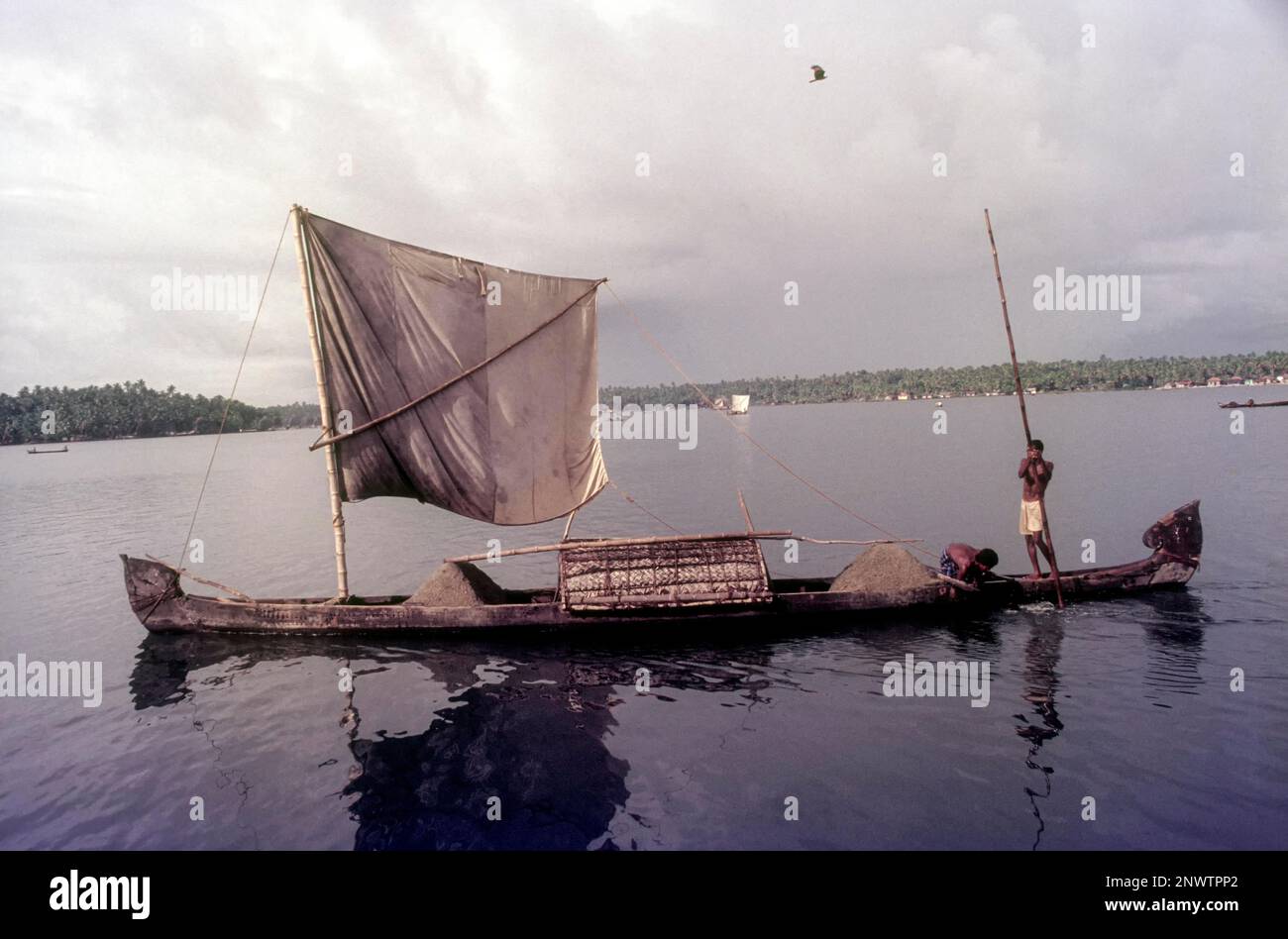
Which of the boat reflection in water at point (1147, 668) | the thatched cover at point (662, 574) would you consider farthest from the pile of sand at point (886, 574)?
the boat reflection in water at point (1147, 668)

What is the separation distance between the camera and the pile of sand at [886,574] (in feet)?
47.3

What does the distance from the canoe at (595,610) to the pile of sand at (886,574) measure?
0.66 feet

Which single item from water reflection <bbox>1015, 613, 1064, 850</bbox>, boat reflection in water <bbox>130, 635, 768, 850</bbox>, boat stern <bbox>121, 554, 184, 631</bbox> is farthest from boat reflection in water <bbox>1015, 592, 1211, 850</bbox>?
boat stern <bbox>121, 554, 184, 631</bbox>

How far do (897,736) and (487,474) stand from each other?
972cm

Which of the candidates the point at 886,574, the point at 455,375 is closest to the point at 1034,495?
the point at 886,574

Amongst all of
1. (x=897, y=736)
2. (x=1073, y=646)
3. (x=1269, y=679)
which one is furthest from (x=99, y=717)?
(x=1269, y=679)

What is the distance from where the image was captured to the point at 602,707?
11359mm

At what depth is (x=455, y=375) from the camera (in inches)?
566

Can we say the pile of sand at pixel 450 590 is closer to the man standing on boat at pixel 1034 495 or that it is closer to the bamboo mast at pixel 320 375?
the bamboo mast at pixel 320 375

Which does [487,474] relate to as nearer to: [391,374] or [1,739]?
[391,374]

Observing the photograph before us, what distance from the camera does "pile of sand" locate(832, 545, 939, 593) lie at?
14430 millimetres

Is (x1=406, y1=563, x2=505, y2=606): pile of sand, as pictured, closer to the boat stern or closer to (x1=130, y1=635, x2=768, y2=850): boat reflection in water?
(x1=130, y1=635, x2=768, y2=850): boat reflection in water

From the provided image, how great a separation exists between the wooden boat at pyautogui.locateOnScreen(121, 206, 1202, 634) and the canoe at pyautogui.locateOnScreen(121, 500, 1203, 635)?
0.14 ft

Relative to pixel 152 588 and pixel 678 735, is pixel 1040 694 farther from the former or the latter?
pixel 152 588
